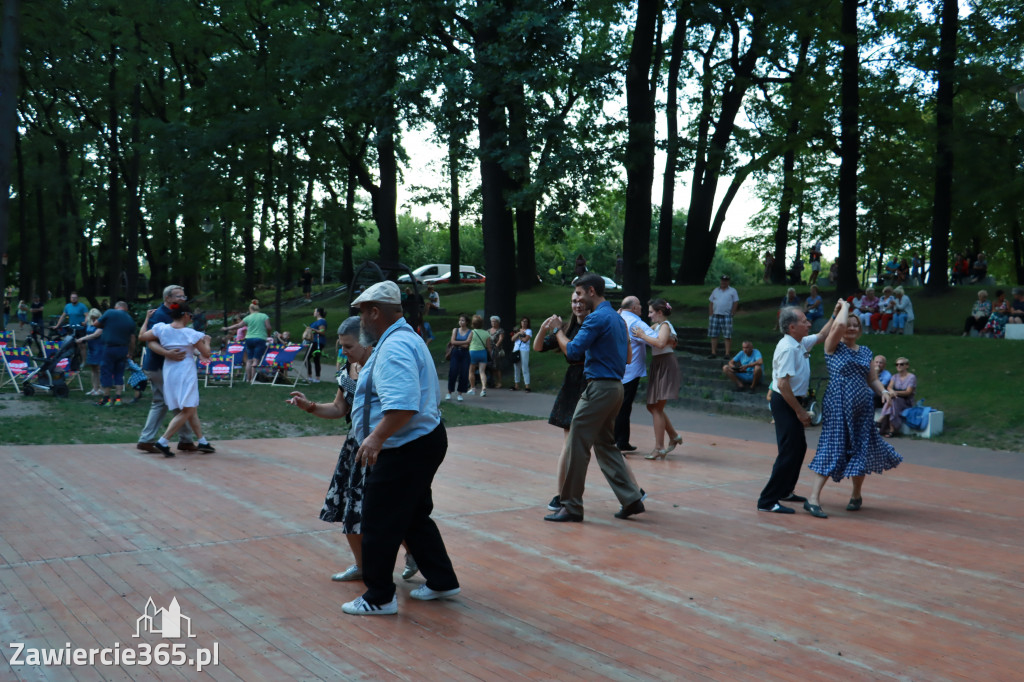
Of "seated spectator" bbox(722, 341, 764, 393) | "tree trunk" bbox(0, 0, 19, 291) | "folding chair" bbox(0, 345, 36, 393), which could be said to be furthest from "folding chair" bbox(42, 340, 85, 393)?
"seated spectator" bbox(722, 341, 764, 393)

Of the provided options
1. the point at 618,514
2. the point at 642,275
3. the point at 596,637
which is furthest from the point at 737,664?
the point at 642,275

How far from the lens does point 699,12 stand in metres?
20.7

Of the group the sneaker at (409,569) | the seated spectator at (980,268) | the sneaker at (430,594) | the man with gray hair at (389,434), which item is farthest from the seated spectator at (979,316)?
the man with gray hair at (389,434)

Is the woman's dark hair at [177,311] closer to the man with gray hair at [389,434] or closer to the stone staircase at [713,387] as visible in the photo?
the man with gray hair at [389,434]

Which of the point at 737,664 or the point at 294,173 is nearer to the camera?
the point at 737,664

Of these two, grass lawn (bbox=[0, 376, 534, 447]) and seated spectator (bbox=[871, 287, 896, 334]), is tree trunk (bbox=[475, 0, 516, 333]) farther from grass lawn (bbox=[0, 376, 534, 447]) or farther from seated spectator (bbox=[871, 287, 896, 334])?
seated spectator (bbox=[871, 287, 896, 334])

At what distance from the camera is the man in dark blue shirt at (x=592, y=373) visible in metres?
7.31

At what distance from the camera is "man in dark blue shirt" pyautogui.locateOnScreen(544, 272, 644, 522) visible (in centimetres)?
731

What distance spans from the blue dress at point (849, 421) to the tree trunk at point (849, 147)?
15994 millimetres

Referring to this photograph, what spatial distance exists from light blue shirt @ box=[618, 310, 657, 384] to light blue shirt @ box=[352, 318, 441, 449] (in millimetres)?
4505

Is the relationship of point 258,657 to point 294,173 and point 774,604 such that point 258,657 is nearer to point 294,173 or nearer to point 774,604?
point 774,604

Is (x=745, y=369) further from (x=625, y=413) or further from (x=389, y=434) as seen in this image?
(x=389, y=434)

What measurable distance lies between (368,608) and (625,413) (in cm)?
653

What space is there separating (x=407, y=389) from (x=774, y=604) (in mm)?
2503
